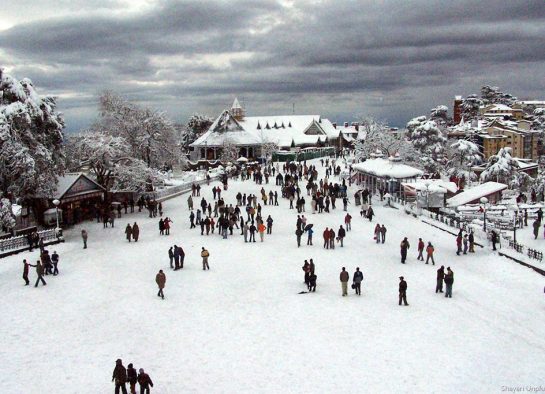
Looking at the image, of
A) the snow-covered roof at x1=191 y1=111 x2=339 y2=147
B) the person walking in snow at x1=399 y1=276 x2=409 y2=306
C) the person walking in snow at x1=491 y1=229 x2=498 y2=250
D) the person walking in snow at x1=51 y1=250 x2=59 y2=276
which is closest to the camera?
the person walking in snow at x1=399 y1=276 x2=409 y2=306

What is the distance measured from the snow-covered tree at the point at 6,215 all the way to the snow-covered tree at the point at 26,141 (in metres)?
1.75

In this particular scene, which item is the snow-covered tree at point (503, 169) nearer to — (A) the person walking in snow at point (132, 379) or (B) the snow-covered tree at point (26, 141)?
(B) the snow-covered tree at point (26, 141)

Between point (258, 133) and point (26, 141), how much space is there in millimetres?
64916

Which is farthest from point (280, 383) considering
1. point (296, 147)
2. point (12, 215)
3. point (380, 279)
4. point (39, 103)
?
point (296, 147)

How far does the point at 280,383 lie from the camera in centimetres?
1296

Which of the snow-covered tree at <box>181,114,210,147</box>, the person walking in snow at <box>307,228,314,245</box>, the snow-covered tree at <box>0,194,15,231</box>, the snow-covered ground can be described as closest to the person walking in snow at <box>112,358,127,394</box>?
the snow-covered ground

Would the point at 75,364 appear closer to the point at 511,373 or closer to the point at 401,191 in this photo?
the point at 511,373

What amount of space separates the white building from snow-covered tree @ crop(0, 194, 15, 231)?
49326 millimetres

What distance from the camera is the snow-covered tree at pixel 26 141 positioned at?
27.8 metres

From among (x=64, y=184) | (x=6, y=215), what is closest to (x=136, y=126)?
(x=64, y=184)

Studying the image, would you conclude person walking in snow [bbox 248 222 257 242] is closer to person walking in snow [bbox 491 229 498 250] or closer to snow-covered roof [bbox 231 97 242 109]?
person walking in snow [bbox 491 229 498 250]

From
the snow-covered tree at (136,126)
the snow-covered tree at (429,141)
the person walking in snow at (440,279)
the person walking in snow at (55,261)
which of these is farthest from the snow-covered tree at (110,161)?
the snow-covered tree at (429,141)

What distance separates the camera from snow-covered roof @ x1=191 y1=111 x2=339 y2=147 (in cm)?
7925

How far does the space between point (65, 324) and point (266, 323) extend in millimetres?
5980
